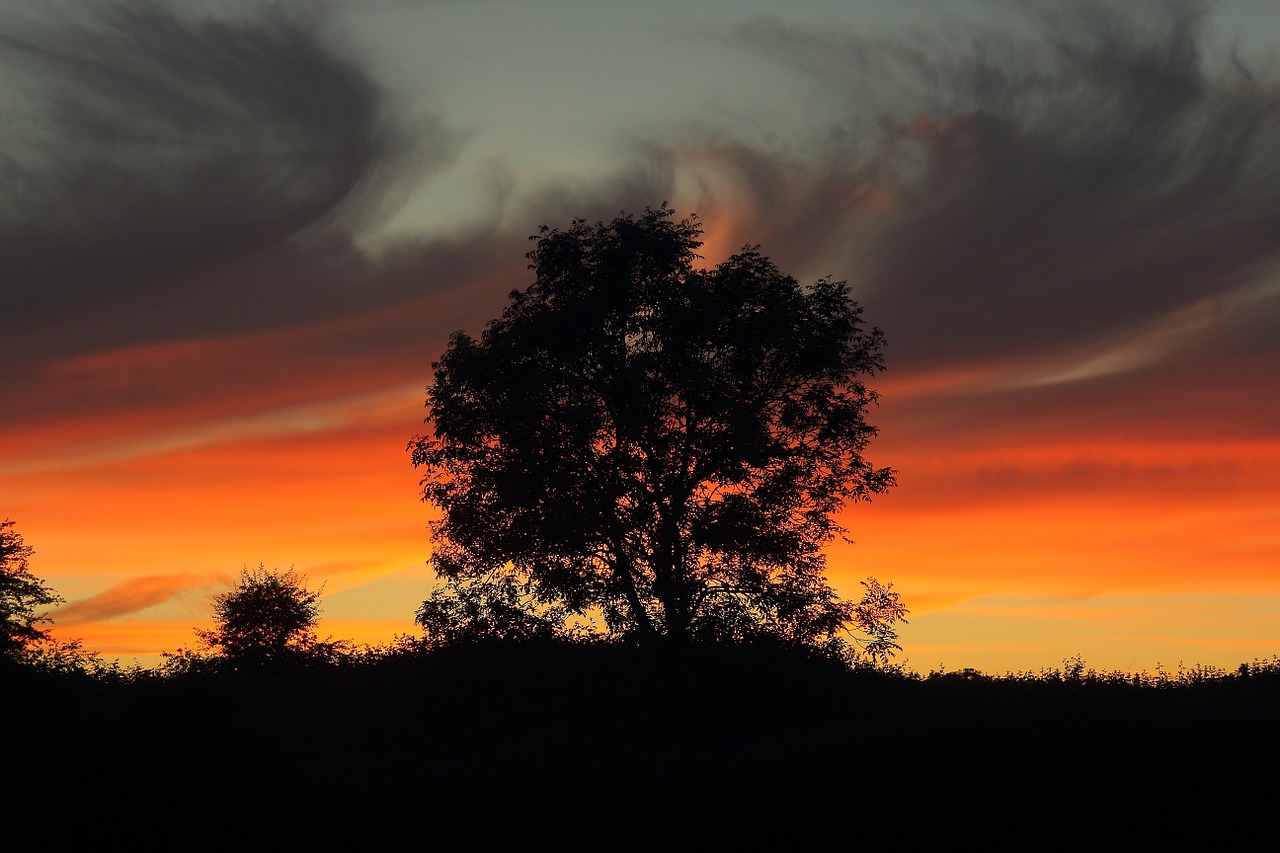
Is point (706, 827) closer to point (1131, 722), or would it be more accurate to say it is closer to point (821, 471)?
point (1131, 722)

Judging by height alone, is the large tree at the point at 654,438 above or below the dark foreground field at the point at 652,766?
above

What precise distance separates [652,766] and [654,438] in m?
13.7

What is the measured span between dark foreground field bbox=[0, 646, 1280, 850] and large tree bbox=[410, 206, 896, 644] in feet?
14.7

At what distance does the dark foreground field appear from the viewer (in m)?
20.8

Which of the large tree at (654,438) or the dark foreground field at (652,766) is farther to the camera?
the large tree at (654,438)

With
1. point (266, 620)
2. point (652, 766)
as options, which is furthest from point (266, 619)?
point (652, 766)

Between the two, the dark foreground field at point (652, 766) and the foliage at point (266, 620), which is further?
the foliage at point (266, 620)

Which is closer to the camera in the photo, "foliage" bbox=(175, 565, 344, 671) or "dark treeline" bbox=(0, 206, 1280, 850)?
"dark treeline" bbox=(0, 206, 1280, 850)

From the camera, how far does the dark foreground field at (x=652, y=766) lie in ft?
68.2

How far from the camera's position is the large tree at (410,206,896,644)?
36.3 m

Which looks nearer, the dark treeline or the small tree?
the dark treeline

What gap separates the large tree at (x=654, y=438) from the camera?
3628 cm

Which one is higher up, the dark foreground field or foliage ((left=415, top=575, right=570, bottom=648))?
foliage ((left=415, top=575, right=570, bottom=648))

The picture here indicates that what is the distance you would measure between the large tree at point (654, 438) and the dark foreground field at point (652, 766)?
176 inches
